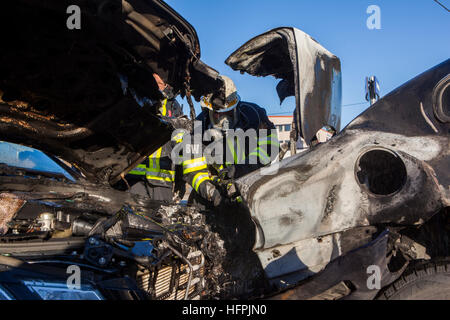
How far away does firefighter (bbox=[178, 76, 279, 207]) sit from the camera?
3957 mm

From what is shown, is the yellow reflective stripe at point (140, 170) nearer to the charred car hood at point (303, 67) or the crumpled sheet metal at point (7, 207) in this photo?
the charred car hood at point (303, 67)

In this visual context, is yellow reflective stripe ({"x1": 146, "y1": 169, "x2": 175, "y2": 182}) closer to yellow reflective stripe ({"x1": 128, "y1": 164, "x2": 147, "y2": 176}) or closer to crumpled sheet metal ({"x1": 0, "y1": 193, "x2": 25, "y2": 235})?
yellow reflective stripe ({"x1": 128, "y1": 164, "x2": 147, "y2": 176})

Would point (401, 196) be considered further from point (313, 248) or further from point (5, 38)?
point (5, 38)

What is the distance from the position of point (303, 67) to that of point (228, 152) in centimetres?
246

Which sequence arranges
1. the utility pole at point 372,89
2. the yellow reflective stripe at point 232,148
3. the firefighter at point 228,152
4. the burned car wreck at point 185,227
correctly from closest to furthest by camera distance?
the burned car wreck at point 185,227 → the utility pole at point 372,89 → the firefighter at point 228,152 → the yellow reflective stripe at point 232,148

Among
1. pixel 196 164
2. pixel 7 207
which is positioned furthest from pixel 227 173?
pixel 7 207

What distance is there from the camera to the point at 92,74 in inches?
84.7

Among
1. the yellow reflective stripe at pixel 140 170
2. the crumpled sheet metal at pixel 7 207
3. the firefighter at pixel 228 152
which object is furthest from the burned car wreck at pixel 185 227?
the yellow reflective stripe at pixel 140 170

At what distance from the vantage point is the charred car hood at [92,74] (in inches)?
64.1

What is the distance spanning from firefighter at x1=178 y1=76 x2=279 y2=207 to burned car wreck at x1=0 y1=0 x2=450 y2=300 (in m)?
1.41

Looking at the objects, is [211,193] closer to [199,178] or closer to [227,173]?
[199,178]

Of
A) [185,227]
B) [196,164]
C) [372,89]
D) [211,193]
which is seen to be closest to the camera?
[185,227]

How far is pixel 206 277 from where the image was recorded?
7.80ft
